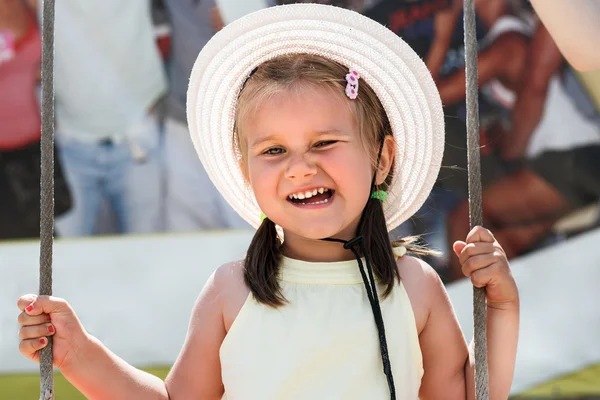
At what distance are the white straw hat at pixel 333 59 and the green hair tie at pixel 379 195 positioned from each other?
0.03 m

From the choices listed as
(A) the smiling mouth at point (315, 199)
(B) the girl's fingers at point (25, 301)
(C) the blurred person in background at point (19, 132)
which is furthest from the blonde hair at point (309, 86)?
(C) the blurred person in background at point (19, 132)

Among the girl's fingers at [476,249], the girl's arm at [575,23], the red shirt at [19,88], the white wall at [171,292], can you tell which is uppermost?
the red shirt at [19,88]

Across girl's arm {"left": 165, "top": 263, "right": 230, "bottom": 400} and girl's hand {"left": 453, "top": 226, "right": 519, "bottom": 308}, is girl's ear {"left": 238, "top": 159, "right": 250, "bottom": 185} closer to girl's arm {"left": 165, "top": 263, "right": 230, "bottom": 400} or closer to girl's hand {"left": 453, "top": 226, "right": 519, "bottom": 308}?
girl's arm {"left": 165, "top": 263, "right": 230, "bottom": 400}

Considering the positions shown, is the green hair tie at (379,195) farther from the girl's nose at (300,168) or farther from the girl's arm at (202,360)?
the girl's arm at (202,360)

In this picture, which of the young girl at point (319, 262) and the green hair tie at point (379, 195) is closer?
the young girl at point (319, 262)

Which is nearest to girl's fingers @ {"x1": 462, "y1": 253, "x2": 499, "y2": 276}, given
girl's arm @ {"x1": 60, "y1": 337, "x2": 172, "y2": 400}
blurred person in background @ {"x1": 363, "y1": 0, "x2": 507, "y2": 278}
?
girl's arm @ {"x1": 60, "y1": 337, "x2": 172, "y2": 400}

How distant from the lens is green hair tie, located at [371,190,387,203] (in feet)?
5.01

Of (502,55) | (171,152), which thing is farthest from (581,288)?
(171,152)

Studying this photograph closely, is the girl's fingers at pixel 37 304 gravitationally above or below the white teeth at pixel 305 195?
below

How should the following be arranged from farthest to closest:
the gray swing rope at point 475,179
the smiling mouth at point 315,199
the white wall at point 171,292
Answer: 1. the white wall at point 171,292
2. the smiling mouth at point 315,199
3. the gray swing rope at point 475,179

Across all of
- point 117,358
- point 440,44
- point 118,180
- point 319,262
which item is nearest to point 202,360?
point 117,358

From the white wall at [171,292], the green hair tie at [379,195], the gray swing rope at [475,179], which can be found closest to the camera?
the gray swing rope at [475,179]

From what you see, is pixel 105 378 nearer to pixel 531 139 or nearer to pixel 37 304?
pixel 37 304

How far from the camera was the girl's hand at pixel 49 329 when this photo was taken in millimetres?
1337
